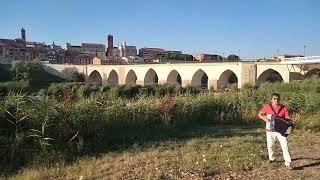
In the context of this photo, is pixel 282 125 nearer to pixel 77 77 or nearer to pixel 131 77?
pixel 131 77

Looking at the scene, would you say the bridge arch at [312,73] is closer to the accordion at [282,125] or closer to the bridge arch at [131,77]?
the bridge arch at [131,77]

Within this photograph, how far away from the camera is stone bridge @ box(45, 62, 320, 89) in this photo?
1865 inches

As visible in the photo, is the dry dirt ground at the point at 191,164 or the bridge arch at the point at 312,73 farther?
the bridge arch at the point at 312,73

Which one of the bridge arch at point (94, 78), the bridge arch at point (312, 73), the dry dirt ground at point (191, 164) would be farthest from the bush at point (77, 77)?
the dry dirt ground at point (191, 164)

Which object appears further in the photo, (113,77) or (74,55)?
(74,55)

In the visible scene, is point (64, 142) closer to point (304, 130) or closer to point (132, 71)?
point (304, 130)

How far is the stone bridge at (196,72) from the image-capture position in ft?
155

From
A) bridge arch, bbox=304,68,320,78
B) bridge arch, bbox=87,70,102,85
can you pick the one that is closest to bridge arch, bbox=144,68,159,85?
bridge arch, bbox=87,70,102,85

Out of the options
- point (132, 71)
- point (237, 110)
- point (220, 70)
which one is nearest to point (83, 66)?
point (132, 71)

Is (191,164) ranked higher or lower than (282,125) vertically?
lower

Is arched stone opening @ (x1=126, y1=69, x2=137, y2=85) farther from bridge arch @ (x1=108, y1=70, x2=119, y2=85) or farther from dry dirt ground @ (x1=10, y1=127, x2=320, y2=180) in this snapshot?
dry dirt ground @ (x1=10, y1=127, x2=320, y2=180)

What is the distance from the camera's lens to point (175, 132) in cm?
934

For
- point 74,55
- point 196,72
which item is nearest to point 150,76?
point 196,72

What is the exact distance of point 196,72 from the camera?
60.1 meters
